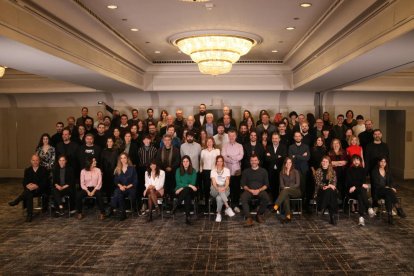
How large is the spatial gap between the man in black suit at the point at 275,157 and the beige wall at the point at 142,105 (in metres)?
4.75

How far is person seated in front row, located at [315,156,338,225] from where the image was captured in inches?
301

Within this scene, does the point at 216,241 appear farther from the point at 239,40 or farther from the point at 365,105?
the point at 365,105

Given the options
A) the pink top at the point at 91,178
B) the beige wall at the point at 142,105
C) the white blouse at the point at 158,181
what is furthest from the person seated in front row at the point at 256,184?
the beige wall at the point at 142,105

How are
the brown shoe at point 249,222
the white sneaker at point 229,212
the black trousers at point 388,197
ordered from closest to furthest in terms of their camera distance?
Answer: 1. the brown shoe at point 249,222
2. the black trousers at point 388,197
3. the white sneaker at point 229,212

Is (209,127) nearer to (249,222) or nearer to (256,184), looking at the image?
(256,184)

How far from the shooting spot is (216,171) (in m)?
8.05

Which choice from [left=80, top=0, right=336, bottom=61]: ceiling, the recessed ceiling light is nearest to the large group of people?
Result: [left=80, top=0, right=336, bottom=61]: ceiling

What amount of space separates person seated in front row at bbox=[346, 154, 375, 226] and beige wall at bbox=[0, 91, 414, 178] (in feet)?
17.6

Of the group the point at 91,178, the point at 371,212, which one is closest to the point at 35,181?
the point at 91,178

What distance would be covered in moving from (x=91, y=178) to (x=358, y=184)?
4.83 m

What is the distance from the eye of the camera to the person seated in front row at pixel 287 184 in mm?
7820

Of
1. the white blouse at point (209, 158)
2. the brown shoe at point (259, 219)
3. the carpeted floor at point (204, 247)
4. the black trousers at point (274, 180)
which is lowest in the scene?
the carpeted floor at point (204, 247)

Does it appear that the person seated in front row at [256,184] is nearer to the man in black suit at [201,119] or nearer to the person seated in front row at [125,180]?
the person seated in front row at [125,180]

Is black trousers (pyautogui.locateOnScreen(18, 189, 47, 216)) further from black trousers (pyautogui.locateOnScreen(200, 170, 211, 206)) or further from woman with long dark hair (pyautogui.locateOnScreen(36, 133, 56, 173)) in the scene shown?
black trousers (pyautogui.locateOnScreen(200, 170, 211, 206))
